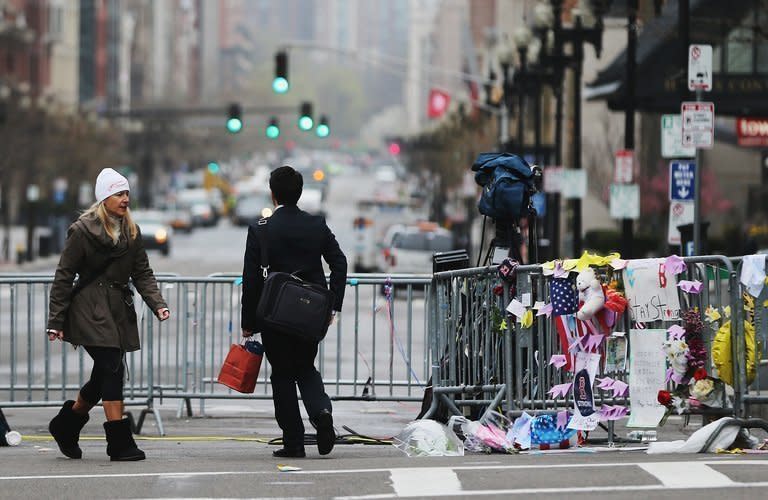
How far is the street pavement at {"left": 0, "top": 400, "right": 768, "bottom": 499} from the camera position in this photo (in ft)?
30.5

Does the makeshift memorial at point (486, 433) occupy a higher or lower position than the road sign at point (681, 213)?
lower

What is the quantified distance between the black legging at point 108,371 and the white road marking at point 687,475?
334 centimetres

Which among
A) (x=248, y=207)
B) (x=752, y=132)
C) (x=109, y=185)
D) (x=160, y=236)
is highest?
(x=248, y=207)

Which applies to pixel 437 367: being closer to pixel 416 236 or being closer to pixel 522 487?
pixel 522 487

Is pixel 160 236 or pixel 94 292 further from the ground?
pixel 160 236

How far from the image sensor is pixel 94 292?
1127 centimetres

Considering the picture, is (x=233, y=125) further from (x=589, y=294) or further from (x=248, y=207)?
(x=248, y=207)

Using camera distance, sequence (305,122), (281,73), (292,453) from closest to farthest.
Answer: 1. (292,453)
2. (281,73)
3. (305,122)

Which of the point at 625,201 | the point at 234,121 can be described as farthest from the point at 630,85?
the point at 234,121

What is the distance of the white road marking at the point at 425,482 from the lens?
924cm

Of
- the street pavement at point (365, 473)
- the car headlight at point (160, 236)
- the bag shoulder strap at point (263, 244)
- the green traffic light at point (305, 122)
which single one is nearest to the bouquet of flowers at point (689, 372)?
the street pavement at point (365, 473)

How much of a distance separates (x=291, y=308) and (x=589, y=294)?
1882 millimetres

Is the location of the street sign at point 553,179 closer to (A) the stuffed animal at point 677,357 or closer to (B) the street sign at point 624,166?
(B) the street sign at point 624,166

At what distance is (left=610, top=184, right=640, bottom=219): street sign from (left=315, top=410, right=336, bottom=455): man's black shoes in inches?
599
